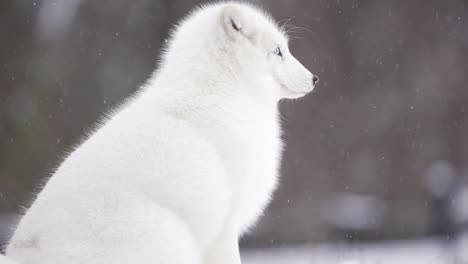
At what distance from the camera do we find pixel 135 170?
272cm

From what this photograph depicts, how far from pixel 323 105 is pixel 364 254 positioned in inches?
113

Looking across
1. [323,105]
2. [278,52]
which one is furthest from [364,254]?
[278,52]

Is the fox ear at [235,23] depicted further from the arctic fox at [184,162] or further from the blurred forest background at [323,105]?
the blurred forest background at [323,105]

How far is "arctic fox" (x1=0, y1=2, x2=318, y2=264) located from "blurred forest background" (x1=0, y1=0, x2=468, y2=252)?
4.58 meters

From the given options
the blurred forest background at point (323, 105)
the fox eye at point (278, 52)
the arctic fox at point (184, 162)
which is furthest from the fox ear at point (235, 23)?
the blurred forest background at point (323, 105)

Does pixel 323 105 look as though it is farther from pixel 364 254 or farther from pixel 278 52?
pixel 278 52

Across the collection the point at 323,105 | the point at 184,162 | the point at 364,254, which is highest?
the point at 184,162

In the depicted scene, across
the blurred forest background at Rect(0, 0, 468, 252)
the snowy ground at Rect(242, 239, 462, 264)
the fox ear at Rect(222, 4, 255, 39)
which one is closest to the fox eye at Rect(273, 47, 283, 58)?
the fox ear at Rect(222, 4, 255, 39)

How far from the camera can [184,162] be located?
286 cm

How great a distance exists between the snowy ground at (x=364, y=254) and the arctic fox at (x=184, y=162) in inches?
87.7

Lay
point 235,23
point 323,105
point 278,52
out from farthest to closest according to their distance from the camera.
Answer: point 323,105 → point 278,52 → point 235,23

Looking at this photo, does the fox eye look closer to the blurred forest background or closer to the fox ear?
the fox ear

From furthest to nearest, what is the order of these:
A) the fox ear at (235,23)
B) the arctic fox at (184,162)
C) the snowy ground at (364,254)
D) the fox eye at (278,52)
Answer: the snowy ground at (364,254) → the fox eye at (278,52) → the fox ear at (235,23) → the arctic fox at (184,162)

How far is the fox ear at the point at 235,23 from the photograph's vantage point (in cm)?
343
